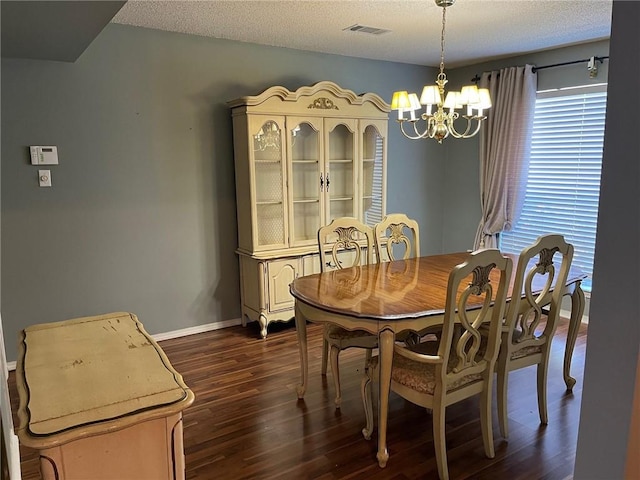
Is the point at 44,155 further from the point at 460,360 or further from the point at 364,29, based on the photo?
the point at 460,360

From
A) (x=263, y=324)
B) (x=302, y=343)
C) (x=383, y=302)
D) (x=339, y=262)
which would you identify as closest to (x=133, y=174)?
(x=263, y=324)

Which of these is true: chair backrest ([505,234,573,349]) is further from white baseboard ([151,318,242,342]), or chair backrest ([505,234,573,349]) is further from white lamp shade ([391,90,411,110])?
white baseboard ([151,318,242,342])

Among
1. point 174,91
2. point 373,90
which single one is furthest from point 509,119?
point 174,91

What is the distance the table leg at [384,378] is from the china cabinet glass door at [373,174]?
2329mm

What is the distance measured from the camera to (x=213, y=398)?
2898 millimetres

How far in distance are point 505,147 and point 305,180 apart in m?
2.02

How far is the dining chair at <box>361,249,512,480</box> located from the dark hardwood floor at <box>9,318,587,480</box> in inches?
6.2

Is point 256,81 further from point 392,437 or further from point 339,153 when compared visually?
point 392,437

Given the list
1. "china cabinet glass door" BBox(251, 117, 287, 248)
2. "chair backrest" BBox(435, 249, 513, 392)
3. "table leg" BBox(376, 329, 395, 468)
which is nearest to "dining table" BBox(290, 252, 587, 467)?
"table leg" BBox(376, 329, 395, 468)

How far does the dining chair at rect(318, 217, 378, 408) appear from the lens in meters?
2.67

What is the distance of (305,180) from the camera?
4145mm

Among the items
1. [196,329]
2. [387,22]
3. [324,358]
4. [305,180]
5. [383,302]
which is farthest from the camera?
[305,180]

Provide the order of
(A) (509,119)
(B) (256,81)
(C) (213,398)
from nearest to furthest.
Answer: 1. (C) (213,398)
2. (B) (256,81)
3. (A) (509,119)

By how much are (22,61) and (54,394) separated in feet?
8.67
